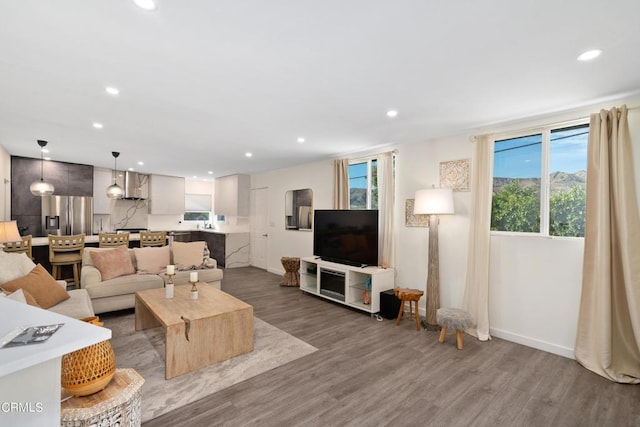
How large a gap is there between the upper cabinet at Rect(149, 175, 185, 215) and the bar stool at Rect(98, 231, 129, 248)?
2893 mm

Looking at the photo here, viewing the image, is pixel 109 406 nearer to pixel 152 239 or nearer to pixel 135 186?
pixel 152 239

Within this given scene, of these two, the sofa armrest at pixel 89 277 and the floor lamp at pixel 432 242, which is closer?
the floor lamp at pixel 432 242

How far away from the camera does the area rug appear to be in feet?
7.27

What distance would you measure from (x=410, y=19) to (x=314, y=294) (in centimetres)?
428

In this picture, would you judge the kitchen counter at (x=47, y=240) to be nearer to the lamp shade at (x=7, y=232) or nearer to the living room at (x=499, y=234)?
the living room at (x=499, y=234)

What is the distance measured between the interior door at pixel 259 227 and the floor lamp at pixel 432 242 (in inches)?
Answer: 175

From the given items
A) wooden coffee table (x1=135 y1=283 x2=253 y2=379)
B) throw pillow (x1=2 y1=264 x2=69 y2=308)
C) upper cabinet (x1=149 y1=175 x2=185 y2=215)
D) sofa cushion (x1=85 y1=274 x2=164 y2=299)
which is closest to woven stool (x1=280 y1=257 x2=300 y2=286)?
sofa cushion (x1=85 y1=274 x2=164 y2=299)

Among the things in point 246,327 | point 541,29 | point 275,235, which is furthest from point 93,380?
point 275,235

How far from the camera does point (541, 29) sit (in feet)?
5.60

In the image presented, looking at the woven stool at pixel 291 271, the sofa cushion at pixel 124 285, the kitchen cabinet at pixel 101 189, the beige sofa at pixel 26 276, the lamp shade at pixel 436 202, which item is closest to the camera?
the beige sofa at pixel 26 276

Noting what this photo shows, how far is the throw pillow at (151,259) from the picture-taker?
4.42 m

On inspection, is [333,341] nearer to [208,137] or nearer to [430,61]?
[430,61]

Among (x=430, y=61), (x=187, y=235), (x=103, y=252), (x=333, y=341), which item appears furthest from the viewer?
(x=187, y=235)

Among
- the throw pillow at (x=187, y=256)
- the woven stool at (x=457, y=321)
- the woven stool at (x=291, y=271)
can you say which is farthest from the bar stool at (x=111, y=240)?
the woven stool at (x=457, y=321)
